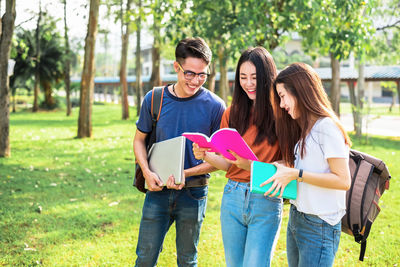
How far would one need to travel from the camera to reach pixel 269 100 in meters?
2.34

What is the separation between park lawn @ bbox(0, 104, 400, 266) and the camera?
4.07 m

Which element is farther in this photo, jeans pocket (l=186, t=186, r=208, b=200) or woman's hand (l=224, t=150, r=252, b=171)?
jeans pocket (l=186, t=186, r=208, b=200)

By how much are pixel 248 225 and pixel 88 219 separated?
333cm

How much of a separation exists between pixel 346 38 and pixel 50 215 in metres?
7.00

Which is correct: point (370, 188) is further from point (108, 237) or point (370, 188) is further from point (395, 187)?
point (395, 187)

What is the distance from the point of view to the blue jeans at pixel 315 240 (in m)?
2.05

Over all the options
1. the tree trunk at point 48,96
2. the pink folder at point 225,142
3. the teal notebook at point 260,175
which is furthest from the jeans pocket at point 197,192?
the tree trunk at point 48,96

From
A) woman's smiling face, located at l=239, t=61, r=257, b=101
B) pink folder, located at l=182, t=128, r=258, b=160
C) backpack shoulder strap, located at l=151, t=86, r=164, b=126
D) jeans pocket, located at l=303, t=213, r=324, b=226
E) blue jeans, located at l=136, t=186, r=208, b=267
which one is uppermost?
woman's smiling face, located at l=239, t=61, r=257, b=101

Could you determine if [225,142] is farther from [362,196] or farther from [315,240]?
[362,196]

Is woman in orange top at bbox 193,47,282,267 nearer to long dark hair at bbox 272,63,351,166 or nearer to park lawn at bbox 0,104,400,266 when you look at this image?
long dark hair at bbox 272,63,351,166

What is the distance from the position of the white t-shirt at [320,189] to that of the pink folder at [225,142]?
0.29 m

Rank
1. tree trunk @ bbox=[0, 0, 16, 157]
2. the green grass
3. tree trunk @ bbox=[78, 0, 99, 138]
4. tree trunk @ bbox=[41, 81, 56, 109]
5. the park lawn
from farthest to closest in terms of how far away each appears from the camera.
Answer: tree trunk @ bbox=[41, 81, 56, 109] → the green grass → tree trunk @ bbox=[78, 0, 99, 138] → tree trunk @ bbox=[0, 0, 16, 157] → the park lawn

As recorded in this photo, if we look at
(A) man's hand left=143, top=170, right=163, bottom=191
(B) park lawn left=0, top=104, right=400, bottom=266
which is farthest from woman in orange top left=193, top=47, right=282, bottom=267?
(B) park lawn left=0, top=104, right=400, bottom=266

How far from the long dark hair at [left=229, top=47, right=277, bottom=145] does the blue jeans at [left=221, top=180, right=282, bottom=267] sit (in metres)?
0.33
